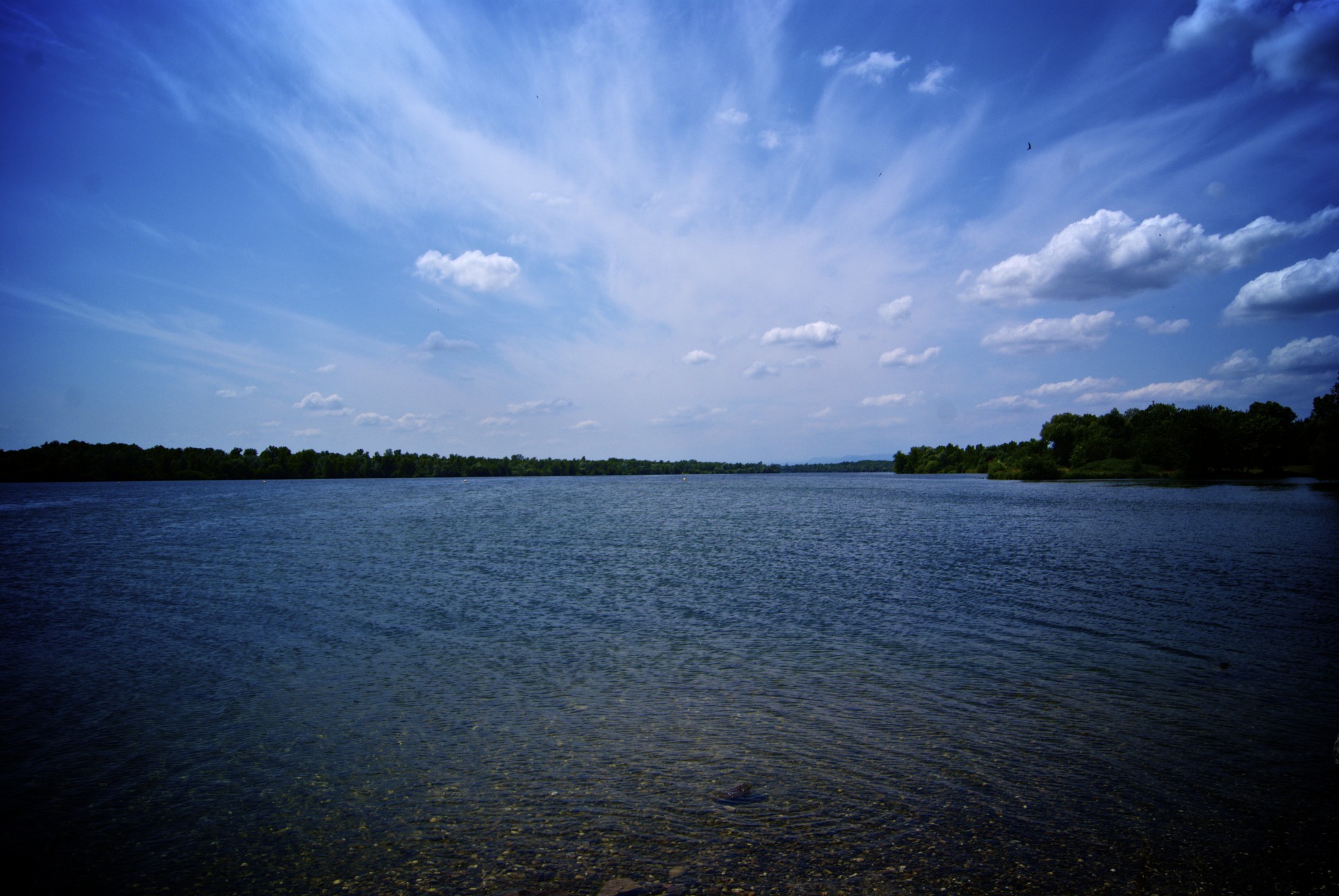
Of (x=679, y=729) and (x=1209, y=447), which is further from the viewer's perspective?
(x=1209, y=447)

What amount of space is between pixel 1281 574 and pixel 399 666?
32596mm

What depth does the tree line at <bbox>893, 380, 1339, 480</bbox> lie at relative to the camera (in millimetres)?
105200

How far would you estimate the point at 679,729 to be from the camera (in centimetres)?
1130

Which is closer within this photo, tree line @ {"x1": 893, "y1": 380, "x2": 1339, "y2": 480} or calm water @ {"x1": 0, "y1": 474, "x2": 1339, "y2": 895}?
calm water @ {"x1": 0, "y1": 474, "x2": 1339, "y2": 895}

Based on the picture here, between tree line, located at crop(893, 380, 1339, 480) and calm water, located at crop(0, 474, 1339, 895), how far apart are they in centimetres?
10872

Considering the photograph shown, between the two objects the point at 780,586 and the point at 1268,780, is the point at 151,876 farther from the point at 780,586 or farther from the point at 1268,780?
the point at 780,586

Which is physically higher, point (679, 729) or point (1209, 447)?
point (1209, 447)

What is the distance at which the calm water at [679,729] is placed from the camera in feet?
24.2

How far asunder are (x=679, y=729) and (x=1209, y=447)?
151 meters

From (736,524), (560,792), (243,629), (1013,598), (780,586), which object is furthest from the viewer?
(736,524)

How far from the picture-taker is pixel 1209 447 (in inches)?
4781

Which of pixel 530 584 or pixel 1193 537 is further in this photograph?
pixel 1193 537

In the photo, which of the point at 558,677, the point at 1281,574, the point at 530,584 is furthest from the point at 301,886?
the point at 1281,574

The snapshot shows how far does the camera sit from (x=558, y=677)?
14.5 m
